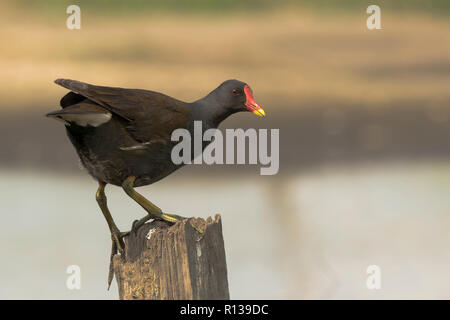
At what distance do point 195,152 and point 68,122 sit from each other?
107 centimetres

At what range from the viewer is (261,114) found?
6125 mm

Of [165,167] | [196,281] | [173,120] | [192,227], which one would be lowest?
[196,281]

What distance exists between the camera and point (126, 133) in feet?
17.7

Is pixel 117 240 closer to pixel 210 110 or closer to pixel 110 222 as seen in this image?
pixel 110 222

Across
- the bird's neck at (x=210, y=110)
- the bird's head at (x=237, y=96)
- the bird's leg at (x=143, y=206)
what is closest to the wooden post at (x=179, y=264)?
the bird's leg at (x=143, y=206)

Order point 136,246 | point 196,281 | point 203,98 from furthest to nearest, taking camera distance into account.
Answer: point 203,98, point 136,246, point 196,281

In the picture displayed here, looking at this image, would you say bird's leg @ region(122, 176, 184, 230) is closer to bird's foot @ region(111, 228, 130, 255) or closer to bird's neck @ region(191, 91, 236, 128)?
bird's foot @ region(111, 228, 130, 255)

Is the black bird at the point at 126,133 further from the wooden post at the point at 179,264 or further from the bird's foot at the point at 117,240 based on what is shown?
the wooden post at the point at 179,264

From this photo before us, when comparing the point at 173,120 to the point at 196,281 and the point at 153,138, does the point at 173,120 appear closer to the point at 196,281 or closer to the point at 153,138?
the point at 153,138

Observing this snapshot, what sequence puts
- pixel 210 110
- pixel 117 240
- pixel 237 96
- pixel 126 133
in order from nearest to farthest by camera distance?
pixel 126 133
pixel 117 240
pixel 210 110
pixel 237 96

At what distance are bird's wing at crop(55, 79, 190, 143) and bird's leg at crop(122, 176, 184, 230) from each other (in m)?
0.37

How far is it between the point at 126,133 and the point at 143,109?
239 millimetres

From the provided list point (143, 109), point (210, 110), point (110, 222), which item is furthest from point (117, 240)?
Result: point (210, 110)

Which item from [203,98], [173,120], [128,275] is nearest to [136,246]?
[128,275]
